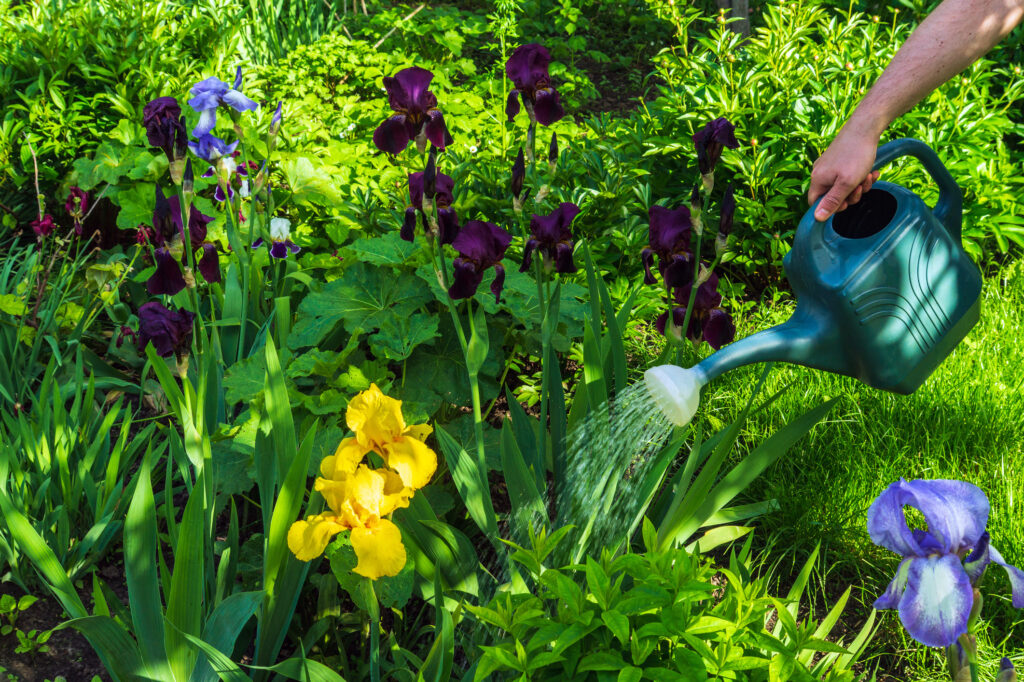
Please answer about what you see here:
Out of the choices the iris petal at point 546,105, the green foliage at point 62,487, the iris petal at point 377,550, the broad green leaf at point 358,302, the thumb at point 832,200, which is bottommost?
the green foliage at point 62,487

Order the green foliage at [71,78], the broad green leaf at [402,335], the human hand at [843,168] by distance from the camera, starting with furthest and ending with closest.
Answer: the green foliage at [71,78] < the broad green leaf at [402,335] < the human hand at [843,168]

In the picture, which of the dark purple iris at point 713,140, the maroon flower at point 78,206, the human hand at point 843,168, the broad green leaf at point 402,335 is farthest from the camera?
the maroon flower at point 78,206

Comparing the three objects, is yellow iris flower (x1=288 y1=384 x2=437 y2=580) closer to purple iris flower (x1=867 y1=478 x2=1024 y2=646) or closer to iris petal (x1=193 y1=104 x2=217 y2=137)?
purple iris flower (x1=867 y1=478 x2=1024 y2=646)

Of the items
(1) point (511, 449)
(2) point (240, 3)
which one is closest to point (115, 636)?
(1) point (511, 449)

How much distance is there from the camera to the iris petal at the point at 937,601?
0.71m

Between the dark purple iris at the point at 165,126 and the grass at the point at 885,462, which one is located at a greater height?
the dark purple iris at the point at 165,126

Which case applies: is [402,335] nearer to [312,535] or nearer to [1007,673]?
[312,535]

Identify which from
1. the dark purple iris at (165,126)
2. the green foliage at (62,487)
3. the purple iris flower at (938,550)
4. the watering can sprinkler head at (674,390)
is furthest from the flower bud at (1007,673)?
the green foliage at (62,487)

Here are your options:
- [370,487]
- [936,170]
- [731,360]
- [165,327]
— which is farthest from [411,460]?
[936,170]

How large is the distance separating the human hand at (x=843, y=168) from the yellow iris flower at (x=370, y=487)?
694 mm

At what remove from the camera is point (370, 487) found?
107 centimetres

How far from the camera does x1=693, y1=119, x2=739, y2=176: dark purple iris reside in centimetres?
139

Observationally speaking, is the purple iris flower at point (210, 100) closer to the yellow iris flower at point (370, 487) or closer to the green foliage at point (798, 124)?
the yellow iris flower at point (370, 487)

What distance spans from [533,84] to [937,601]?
115 cm
